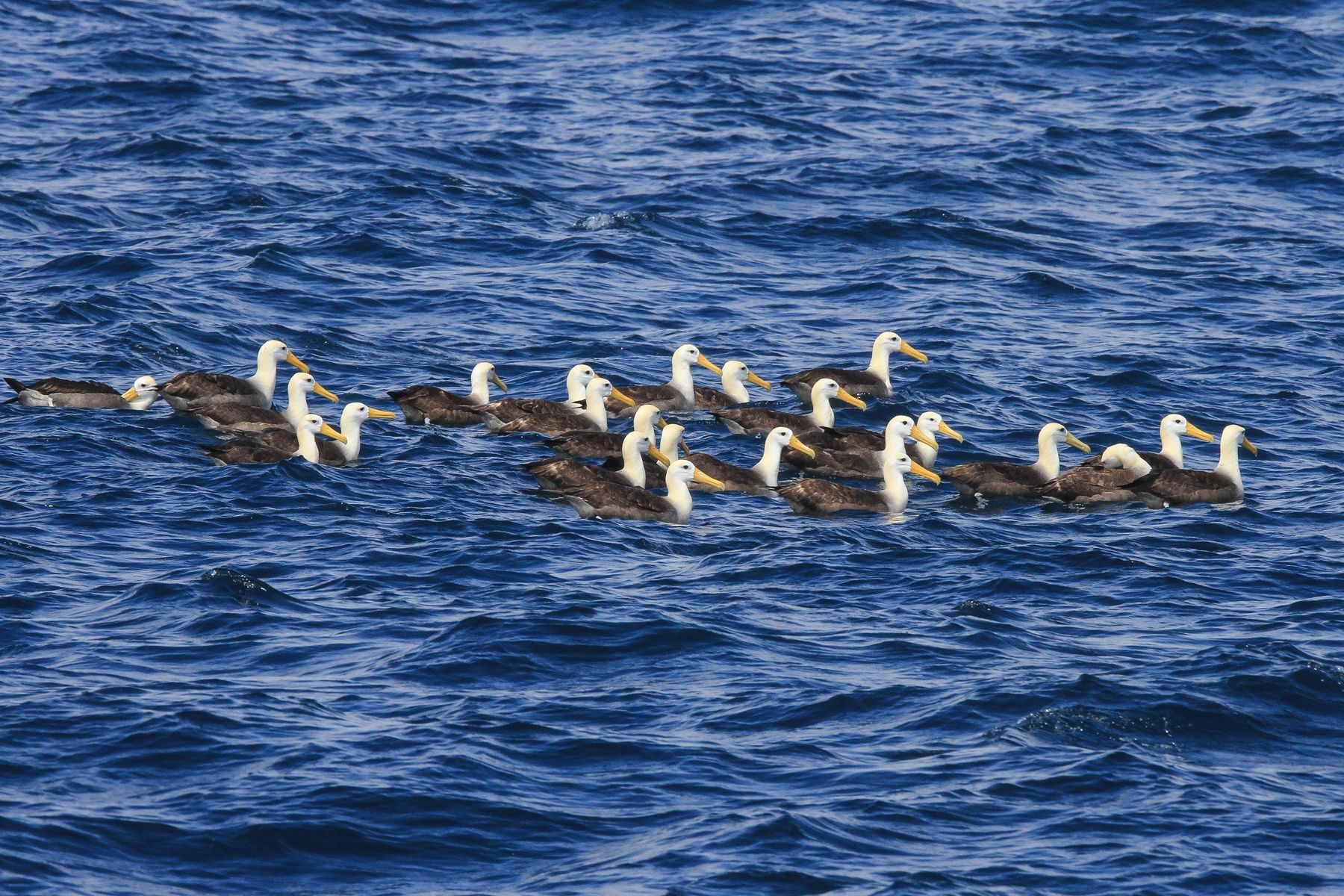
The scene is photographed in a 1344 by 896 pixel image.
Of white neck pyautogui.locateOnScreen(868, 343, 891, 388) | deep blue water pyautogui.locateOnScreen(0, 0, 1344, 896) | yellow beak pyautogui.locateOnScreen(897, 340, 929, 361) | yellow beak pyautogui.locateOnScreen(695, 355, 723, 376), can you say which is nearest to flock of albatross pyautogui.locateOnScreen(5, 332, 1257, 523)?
yellow beak pyautogui.locateOnScreen(695, 355, 723, 376)

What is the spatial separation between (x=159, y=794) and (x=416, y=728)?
205 centimetres

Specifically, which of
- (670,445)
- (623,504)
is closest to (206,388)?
(670,445)

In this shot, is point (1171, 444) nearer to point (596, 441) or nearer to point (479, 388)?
point (596, 441)

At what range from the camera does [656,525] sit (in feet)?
65.3

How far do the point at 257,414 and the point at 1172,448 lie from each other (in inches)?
438

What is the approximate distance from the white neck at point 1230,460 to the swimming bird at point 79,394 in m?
12.8

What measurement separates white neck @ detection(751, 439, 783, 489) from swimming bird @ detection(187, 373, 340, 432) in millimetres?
5543

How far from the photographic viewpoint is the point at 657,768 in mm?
13758

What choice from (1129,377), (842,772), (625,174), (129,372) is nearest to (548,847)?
(842,772)

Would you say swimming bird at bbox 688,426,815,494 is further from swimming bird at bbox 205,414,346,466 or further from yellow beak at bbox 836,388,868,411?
swimming bird at bbox 205,414,346,466

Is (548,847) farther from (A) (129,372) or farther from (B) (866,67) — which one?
(B) (866,67)

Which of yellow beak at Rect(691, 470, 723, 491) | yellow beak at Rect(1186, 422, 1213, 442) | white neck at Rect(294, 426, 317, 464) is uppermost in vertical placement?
white neck at Rect(294, 426, 317, 464)

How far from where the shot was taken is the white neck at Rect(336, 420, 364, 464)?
21.4m

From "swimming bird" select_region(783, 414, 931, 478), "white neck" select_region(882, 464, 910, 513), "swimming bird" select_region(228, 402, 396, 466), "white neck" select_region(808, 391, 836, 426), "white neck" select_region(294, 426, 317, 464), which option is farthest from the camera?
"white neck" select_region(808, 391, 836, 426)
